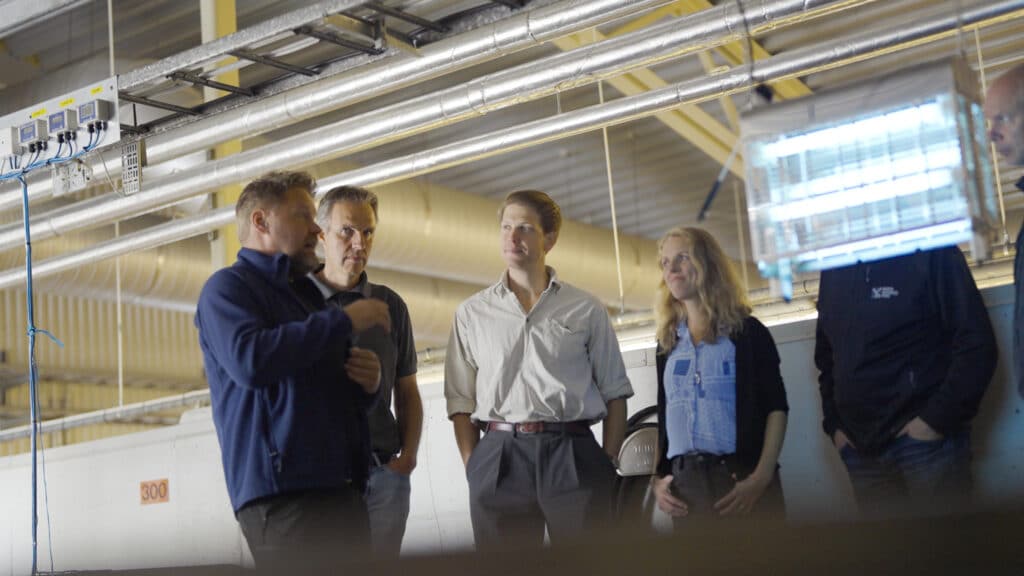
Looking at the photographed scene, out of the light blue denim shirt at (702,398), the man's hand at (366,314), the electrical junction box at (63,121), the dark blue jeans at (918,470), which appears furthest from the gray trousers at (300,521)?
the electrical junction box at (63,121)

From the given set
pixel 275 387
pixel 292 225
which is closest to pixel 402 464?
pixel 275 387

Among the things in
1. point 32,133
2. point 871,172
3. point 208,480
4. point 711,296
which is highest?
point 32,133

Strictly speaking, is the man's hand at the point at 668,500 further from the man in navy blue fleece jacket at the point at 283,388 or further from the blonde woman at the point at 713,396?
the man in navy blue fleece jacket at the point at 283,388

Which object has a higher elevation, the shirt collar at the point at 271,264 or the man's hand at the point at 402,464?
the shirt collar at the point at 271,264

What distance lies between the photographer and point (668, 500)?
8.49 ft

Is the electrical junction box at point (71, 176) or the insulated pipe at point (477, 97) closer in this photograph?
the insulated pipe at point (477, 97)

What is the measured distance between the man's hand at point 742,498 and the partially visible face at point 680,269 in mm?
472

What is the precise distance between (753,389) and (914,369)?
1.18 feet

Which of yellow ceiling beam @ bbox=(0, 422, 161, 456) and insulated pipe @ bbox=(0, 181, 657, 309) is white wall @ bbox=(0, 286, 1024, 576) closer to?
insulated pipe @ bbox=(0, 181, 657, 309)

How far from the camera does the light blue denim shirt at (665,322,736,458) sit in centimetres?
258

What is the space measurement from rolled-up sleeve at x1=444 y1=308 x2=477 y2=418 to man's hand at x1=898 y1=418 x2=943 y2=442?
3.48 ft

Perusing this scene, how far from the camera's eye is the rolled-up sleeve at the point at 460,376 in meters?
2.87

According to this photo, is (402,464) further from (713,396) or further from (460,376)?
(713,396)

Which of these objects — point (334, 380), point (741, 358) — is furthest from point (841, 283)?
point (334, 380)
